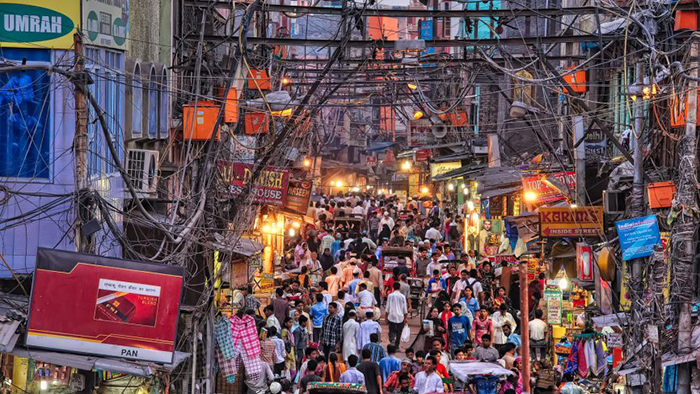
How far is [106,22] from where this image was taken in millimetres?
14328

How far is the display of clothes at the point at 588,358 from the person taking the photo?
17188 mm

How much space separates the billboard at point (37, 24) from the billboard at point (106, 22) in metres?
0.34

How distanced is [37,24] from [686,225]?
8570mm

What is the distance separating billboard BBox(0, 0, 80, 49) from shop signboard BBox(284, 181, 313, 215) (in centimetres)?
1107

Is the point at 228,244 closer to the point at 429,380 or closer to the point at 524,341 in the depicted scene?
the point at 429,380

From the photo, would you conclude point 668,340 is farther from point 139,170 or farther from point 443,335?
point 139,170

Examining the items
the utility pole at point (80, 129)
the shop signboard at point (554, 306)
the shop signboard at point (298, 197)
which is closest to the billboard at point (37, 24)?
the utility pole at point (80, 129)

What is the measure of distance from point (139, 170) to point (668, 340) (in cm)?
787

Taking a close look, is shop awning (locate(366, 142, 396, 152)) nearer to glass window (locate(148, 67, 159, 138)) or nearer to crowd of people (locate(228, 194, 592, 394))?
crowd of people (locate(228, 194, 592, 394))

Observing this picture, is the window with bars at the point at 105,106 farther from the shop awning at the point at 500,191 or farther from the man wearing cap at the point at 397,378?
the shop awning at the point at 500,191

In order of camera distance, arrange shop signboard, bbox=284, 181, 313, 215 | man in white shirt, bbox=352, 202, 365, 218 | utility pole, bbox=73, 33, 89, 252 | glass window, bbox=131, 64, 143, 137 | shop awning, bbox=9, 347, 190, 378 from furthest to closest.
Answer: man in white shirt, bbox=352, 202, 365, 218 → shop signboard, bbox=284, 181, 313, 215 → glass window, bbox=131, 64, 143, 137 → utility pole, bbox=73, 33, 89, 252 → shop awning, bbox=9, 347, 190, 378

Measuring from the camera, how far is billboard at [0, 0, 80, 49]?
12.7 metres

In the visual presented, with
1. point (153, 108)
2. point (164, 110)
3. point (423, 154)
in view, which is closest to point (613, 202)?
point (164, 110)

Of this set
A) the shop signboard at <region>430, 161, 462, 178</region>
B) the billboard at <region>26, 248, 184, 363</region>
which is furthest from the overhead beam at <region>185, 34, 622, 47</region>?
the shop signboard at <region>430, 161, 462, 178</region>
